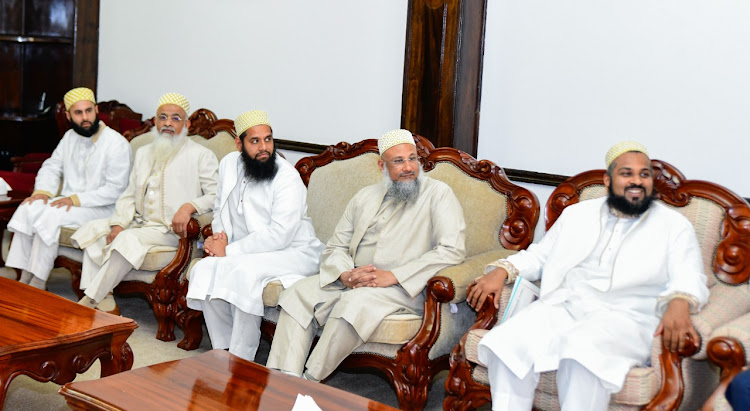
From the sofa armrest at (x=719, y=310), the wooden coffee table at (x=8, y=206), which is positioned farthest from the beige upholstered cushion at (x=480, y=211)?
the wooden coffee table at (x=8, y=206)

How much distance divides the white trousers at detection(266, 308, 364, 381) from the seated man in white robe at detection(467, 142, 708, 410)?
0.57 metres

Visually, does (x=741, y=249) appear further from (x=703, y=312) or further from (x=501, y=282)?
(x=501, y=282)

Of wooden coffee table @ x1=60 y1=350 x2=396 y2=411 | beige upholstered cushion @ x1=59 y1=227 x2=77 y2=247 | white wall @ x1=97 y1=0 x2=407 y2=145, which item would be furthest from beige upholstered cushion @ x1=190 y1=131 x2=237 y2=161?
wooden coffee table @ x1=60 y1=350 x2=396 y2=411

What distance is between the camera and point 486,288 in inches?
130

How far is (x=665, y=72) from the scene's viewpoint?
3855mm

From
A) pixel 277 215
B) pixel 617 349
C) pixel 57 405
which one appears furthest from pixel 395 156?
pixel 57 405

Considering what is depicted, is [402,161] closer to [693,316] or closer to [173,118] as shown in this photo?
[693,316]

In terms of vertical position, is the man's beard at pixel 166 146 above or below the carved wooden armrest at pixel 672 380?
above

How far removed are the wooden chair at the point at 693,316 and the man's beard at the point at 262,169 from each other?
1.57m

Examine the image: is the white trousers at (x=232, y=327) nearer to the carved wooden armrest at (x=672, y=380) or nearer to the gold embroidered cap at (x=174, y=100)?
the gold embroidered cap at (x=174, y=100)

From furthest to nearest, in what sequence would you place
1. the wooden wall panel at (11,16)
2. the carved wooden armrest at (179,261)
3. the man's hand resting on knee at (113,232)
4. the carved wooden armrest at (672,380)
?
the wooden wall panel at (11,16), the man's hand resting on knee at (113,232), the carved wooden armrest at (179,261), the carved wooden armrest at (672,380)

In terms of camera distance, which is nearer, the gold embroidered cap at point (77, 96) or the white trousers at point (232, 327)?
the white trousers at point (232, 327)

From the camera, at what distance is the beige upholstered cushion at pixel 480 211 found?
3.97 metres

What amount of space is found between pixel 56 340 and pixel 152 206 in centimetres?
212
